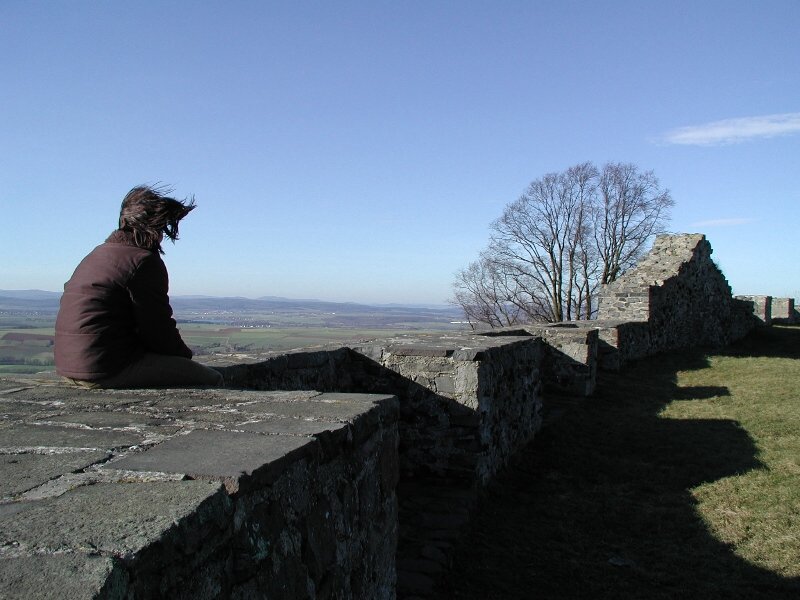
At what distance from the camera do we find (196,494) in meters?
1.58

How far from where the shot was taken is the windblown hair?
10.3ft

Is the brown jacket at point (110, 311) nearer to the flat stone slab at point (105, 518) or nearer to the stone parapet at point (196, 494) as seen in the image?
the stone parapet at point (196, 494)

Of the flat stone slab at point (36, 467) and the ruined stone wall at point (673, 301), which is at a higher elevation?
the ruined stone wall at point (673, 301)

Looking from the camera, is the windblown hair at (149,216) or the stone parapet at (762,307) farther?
the stone parapet at (762,307)

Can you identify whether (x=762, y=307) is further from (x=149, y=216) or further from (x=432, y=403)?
(x=149, y=216)

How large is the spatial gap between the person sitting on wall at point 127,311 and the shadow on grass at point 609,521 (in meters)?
2.10

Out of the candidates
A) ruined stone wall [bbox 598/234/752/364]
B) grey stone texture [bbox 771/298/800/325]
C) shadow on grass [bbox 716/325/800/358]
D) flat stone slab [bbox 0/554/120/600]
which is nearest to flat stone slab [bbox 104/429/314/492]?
flat stone slab [bbox 0/554/120/600]

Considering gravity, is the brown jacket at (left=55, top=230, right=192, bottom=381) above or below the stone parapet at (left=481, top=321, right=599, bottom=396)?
above

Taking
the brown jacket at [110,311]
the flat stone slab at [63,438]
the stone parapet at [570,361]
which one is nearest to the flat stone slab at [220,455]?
the flat stone slab at [63,438]

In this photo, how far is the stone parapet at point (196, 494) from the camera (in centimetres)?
131

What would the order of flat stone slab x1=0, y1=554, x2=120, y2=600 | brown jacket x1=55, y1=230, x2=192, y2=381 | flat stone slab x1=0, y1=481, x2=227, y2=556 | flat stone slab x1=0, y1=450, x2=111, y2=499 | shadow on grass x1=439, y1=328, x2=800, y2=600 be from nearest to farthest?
flat stone slab x1=0, y1=554, x2=120, y2=600
flat stone slab x1=0, y1=481, x2=227, y2=556
flat stone slab x1=0, y1=450, x2=111, y2=499
brown jacket x1=55, y1=230, x2=192, y2=381
shadow on grass x1=439, y1=328, x2=800, y2=600

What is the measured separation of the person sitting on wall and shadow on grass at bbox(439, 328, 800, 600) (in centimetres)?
210

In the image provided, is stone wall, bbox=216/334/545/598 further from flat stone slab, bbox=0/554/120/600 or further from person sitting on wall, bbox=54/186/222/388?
flat stone slab, bbox=0/554/120/600

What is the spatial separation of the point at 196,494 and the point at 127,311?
5.70 ft
